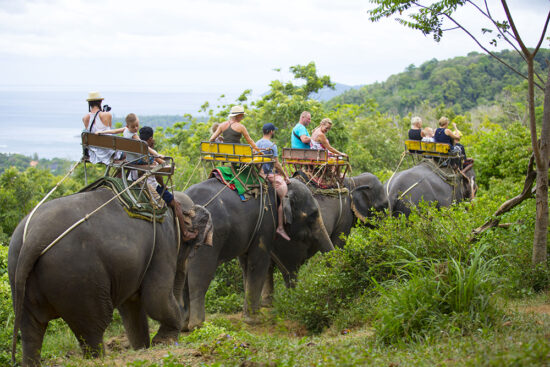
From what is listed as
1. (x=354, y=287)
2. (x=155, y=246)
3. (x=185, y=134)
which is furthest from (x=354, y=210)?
(x=185, y=134)

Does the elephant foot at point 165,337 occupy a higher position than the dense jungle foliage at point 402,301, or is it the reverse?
the dense jungle foliage at point 402,301

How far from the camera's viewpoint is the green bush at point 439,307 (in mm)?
5516

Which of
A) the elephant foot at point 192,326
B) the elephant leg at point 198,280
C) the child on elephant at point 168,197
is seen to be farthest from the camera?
the elephant leg at point 198,280

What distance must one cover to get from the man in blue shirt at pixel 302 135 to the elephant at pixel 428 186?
204 cm

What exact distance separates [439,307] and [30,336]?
3.84 metres

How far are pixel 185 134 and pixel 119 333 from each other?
19.4 m

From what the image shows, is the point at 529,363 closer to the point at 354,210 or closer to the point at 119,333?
the point at 119,333

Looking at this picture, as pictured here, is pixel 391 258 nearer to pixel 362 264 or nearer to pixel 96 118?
pixel 362 264

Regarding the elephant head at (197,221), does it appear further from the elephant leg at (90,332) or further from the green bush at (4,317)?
the green bush at (4,317)

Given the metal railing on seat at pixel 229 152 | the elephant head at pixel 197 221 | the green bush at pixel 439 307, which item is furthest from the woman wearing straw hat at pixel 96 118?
the green bush at pixel 439 307

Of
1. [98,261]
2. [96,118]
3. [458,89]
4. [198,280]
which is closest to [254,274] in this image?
[198,280]

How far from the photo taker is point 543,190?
7434 millimetres

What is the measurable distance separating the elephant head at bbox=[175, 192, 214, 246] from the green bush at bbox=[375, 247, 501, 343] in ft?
8.87

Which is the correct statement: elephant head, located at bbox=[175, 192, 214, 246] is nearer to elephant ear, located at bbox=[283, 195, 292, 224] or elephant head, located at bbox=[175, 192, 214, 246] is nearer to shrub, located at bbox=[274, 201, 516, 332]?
shrub, located at bbox=[274, 201, 516, 332]
